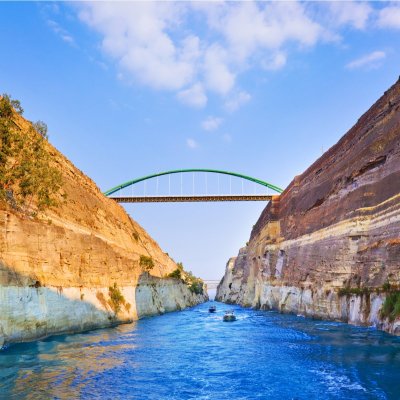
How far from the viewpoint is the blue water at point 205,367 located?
12.8 metres

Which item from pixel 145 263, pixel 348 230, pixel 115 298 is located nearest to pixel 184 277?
pixel 145 263

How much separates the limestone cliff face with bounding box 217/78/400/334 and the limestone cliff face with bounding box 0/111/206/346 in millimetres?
15776

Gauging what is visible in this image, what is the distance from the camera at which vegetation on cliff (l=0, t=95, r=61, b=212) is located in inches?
881

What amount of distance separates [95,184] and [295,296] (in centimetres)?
2360

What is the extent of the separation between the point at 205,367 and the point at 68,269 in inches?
538

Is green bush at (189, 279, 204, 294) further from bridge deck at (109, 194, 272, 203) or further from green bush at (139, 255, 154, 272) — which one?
green bush at (139, 255, 154, 272)

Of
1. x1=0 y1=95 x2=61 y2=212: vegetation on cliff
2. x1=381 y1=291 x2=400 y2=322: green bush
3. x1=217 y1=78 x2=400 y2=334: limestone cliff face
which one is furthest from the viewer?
x1=217 y1=78 x2=400 y2=334: limestone cliff face

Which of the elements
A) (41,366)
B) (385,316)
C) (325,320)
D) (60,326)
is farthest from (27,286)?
(325,320)

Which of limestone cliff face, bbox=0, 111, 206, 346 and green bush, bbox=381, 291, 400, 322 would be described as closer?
limestone cliff face, bbox=0, 111, 206, 346

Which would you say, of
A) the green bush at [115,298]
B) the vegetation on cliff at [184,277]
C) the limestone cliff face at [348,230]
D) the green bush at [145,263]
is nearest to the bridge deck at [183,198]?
the vegetation on cliff at [184,277]

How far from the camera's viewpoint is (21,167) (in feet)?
74.5

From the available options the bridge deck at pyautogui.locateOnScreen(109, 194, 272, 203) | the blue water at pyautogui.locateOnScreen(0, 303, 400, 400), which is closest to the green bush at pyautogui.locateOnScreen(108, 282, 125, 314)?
the blue water at pyautogui.locateOnScreen(0, 303, 400, 400)

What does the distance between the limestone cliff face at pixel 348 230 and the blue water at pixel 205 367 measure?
13.1 ft

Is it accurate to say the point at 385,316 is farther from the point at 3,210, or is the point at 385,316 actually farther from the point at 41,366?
the point at 3,210
